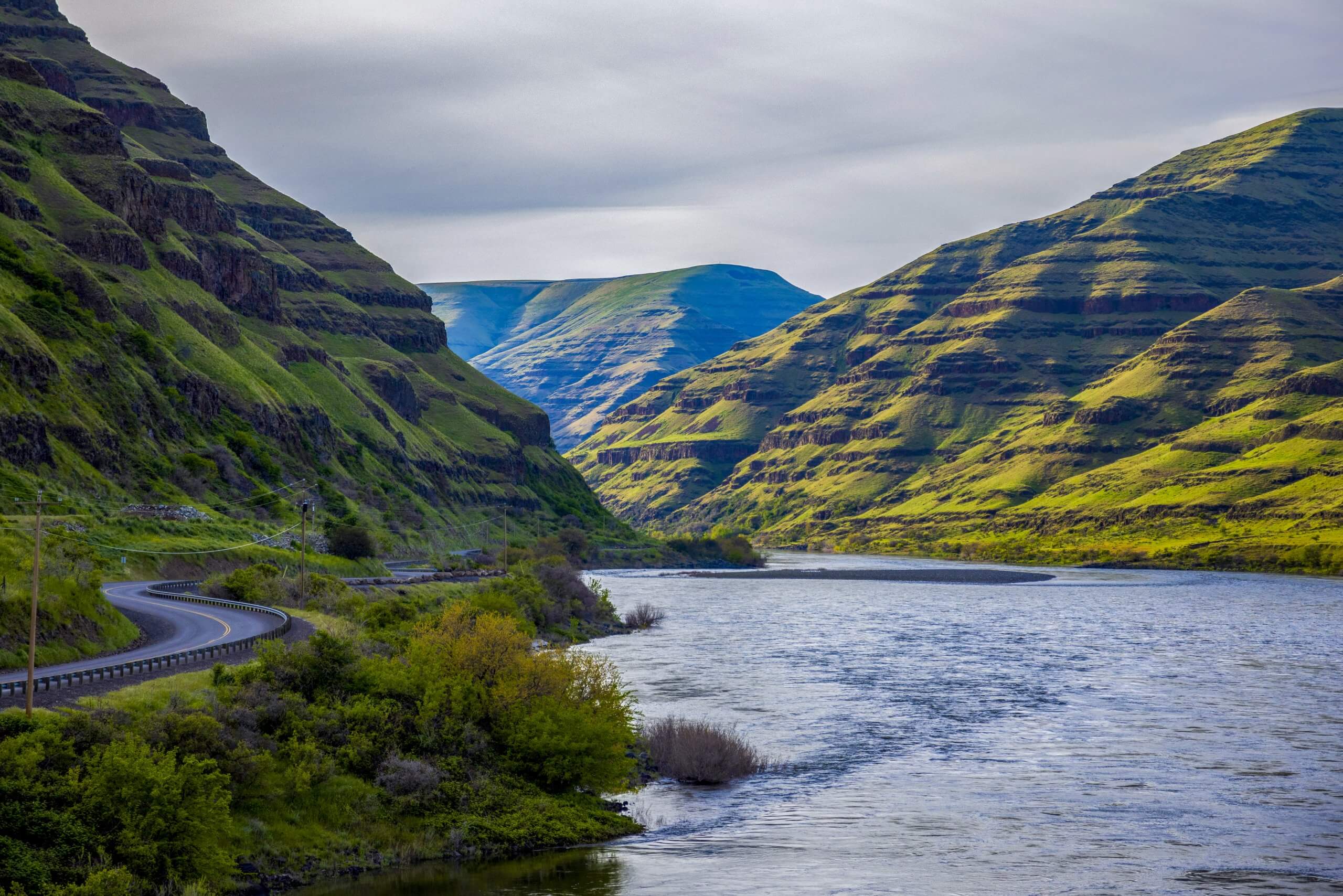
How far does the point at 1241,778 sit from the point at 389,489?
142486mm

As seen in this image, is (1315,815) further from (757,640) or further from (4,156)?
(4,156)

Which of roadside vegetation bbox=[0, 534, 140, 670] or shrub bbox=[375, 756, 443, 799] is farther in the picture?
roadside vegetation bbox=[0, 534, 140, 670]

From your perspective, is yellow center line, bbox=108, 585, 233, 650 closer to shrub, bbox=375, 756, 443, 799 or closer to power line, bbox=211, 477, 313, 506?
shrub, bbox=375, 756, 443, 799

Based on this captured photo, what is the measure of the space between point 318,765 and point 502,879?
6879 mm

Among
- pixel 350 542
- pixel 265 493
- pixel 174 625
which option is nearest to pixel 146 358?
pixel 265 493

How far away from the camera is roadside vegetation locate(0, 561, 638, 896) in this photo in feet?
103

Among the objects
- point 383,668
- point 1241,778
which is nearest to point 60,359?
point 383,668

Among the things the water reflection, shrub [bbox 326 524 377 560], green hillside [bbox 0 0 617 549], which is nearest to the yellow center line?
green hillside [bbox 0 0 617 549]

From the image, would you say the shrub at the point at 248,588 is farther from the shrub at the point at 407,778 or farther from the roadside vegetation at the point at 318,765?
the shrub at the point at 407,778

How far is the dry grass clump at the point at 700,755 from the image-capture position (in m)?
49.8

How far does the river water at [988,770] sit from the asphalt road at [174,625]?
664 inches

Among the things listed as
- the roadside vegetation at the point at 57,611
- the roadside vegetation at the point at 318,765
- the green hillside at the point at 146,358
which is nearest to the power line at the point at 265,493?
the green hillside at the point at 146,358

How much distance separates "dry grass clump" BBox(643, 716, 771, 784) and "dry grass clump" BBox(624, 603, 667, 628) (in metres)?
63.3

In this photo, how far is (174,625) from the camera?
194ft
